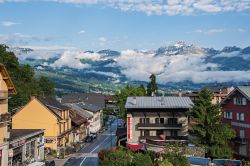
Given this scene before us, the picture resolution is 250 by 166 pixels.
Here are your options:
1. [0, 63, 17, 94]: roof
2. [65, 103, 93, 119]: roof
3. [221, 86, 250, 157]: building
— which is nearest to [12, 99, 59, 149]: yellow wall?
[0, 63, 17, 94]: roof

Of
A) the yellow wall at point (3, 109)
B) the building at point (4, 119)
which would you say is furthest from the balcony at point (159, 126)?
the yellow wall at point (3, 109)

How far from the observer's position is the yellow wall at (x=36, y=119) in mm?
85812

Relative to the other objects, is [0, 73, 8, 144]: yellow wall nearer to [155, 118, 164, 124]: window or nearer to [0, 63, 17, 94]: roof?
[0, 63, 17, 94]: roof

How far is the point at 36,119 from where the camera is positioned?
86.2 metres

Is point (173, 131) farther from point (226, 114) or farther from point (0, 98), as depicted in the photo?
point (0, 98)

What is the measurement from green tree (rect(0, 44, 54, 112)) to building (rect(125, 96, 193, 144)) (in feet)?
115

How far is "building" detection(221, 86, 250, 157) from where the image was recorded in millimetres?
67312

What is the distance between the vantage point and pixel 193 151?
60406 mm

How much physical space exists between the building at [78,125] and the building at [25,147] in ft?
83.0

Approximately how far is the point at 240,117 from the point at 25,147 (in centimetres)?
3412

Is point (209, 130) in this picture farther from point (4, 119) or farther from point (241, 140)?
point (4, 119)

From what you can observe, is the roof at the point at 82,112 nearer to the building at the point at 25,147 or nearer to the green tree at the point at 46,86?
the building at the point at 25,147

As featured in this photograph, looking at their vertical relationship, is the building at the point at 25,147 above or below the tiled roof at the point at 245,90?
below

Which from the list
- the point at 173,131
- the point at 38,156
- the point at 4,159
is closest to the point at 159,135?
the point at 173,131
